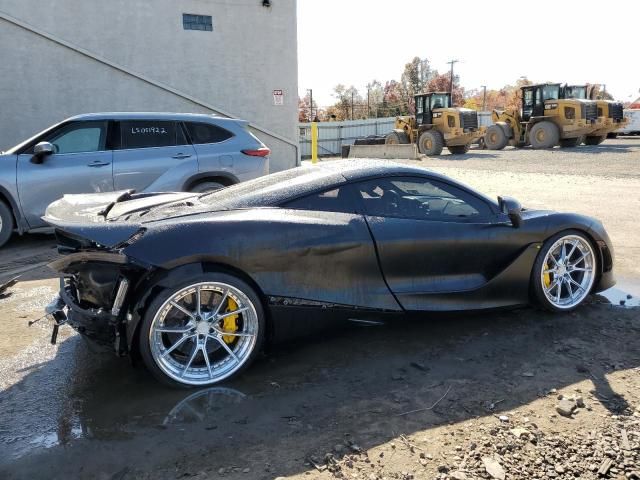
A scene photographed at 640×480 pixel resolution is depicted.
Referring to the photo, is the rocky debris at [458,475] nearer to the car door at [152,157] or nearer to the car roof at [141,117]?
the car door at [152,157]

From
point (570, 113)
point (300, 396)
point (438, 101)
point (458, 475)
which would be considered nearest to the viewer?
point (458, 475)

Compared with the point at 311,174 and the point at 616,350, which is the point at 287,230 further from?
the point at 616,350

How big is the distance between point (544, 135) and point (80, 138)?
22.2 meters

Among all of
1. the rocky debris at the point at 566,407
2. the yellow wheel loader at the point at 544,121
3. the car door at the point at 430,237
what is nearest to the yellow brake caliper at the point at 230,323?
the car door at the point at 430,237

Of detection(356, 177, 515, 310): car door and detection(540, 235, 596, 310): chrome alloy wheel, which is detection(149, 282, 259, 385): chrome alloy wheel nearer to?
detection(356, 177, 515, 310): car door

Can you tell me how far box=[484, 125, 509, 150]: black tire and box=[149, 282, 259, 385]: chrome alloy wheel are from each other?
25574mm

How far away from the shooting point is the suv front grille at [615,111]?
2394 centimetres

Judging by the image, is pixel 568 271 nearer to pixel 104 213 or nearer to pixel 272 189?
pixel 272 189

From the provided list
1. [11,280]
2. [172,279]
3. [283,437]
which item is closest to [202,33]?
[11,280]

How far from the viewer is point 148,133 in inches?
287

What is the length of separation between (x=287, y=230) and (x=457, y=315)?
1.50 metres

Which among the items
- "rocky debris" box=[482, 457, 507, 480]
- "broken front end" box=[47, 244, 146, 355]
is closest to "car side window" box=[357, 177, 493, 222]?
"broken front end" box=[47, 244, 146, 355]

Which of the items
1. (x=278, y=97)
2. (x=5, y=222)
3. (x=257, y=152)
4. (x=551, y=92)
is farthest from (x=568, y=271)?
(x=551, y=92)

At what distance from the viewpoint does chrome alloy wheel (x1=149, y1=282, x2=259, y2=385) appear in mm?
3178
